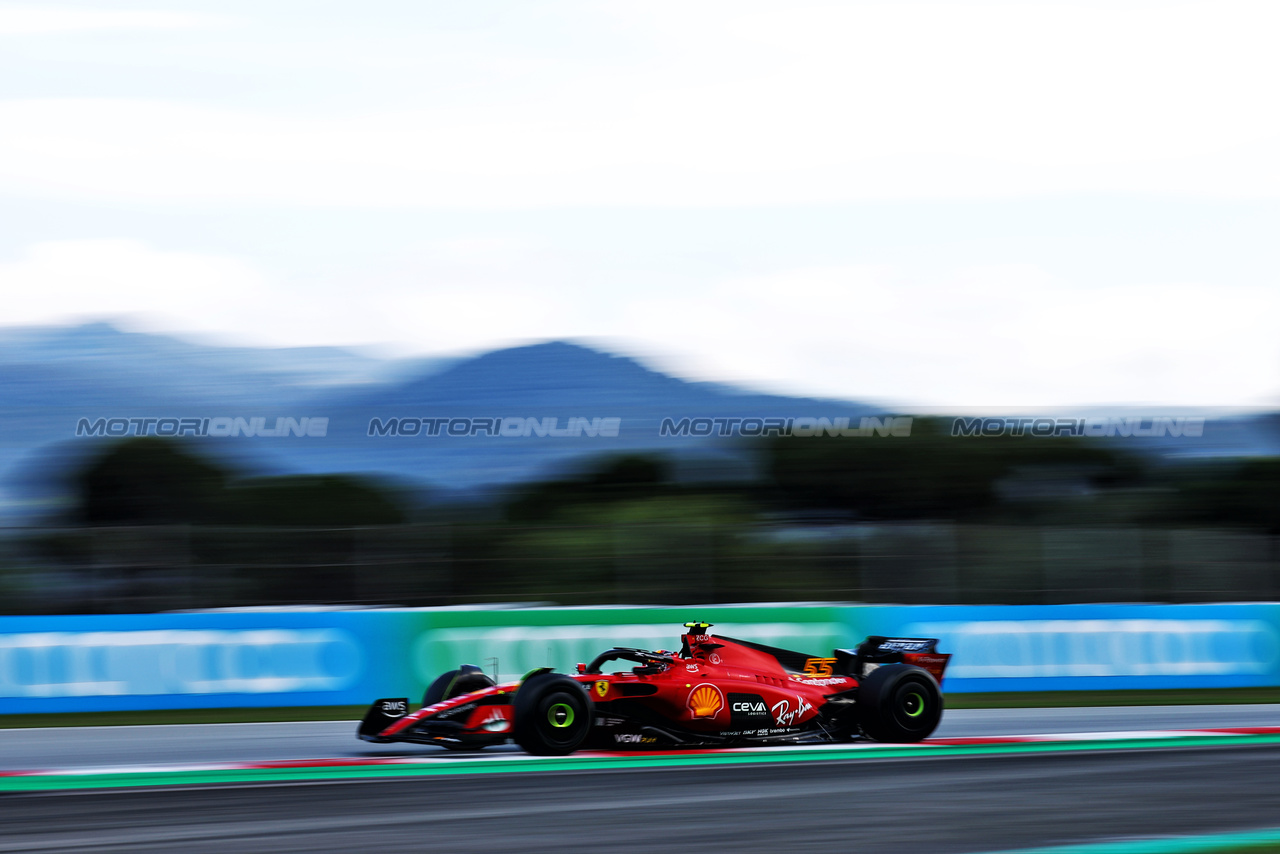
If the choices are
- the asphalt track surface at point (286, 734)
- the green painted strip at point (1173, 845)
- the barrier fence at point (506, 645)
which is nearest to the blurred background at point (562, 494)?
the barrier fence at point (506, 645)

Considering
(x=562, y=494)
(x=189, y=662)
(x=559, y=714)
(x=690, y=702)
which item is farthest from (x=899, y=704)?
(x=562, y=494)

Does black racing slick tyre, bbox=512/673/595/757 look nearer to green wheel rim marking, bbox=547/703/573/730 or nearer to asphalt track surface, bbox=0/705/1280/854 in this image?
green wheel rim marking, bbox=547/703/573/730

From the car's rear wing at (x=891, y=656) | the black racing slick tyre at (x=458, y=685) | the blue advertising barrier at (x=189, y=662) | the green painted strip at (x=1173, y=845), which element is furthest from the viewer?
the blue advertising barrier at (x=189, y=662)

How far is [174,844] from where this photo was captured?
5.82m

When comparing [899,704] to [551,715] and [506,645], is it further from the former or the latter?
[506,645]

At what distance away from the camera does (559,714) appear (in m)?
8.86

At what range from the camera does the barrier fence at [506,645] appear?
1216 cm

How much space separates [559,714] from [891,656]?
259 cm

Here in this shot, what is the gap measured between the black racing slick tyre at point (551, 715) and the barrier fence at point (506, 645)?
3.68 metres

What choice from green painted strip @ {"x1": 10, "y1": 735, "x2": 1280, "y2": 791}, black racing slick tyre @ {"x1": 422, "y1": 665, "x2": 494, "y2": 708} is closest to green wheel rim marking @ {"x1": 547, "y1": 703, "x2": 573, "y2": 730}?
green painted strip @ {"x1": 10, "y1": 735, "x2": 1280, "y2": 791}

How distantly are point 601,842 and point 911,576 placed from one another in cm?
974

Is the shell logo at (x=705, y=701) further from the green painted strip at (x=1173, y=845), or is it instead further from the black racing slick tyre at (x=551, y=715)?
the green painted strip at (x=1173, y=845)

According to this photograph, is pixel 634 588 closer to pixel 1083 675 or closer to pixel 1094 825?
pixel 1083 675

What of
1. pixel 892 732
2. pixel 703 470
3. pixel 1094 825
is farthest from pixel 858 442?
pixel 1094 825
